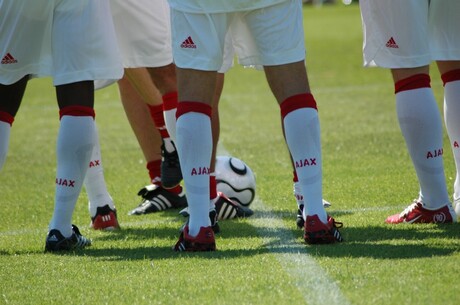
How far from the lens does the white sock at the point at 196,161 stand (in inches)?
204

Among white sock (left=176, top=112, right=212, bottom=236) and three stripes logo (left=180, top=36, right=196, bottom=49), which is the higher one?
three stripes logo (left=180, top=36, right=196, bottom=49)

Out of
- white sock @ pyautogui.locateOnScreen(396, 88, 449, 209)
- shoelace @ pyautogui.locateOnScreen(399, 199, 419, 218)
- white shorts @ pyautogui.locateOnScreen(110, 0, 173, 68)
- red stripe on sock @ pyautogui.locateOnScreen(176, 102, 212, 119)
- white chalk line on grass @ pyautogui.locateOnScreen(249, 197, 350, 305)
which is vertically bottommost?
white chalk line on grass @ pyautogui.locateOnScreen(249, 197, 350, 305)

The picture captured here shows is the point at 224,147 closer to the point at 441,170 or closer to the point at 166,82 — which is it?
the point at 166,82

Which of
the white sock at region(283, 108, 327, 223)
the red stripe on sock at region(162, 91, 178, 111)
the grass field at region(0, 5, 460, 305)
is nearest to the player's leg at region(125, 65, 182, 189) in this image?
the red stripe on sock at region(162, 91, 178, 111)

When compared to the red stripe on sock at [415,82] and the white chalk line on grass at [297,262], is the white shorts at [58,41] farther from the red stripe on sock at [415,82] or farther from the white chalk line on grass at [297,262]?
the red stripe on sock at [415,82]

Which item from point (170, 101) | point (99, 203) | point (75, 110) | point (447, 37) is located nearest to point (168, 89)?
point (170, 101)

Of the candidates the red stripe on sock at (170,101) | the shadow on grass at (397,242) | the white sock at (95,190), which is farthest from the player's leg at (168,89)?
the shadow on grass at (397,242)

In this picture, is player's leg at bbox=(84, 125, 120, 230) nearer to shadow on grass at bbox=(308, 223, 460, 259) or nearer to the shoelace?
shadow on grass at bbox=(308, 223, 460, 259)

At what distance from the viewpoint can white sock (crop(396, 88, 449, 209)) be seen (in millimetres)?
5539

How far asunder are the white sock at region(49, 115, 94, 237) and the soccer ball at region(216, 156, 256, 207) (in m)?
1.53

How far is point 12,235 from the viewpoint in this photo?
621 cm

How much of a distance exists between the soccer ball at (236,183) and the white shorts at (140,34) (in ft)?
2.93

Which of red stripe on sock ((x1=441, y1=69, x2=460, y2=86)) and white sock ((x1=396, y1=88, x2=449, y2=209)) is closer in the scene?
white sock ((x1=396, y1=88, x2=449, y2=209))

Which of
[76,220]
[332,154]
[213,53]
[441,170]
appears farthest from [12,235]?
[332,154]
